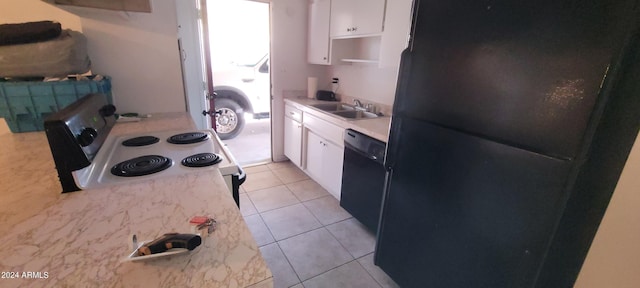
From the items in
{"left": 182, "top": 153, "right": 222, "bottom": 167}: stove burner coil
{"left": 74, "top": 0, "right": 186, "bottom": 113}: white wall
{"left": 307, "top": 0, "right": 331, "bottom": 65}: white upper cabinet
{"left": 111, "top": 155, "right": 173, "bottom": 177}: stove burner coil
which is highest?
{"left": 307, "top": 0, "right": 331, "bottom": 65}: white upper cabinet

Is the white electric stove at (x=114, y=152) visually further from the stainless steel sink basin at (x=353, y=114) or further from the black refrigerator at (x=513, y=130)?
the stainless steel sink basin at (x=353, y=114)

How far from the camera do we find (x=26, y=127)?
4.90 ft

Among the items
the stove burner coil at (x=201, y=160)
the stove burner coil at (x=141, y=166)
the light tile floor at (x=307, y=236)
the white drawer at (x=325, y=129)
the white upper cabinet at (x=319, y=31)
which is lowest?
the light tile floor at (x=307, y=236)

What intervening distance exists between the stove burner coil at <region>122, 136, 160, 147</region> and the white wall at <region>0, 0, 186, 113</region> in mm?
702

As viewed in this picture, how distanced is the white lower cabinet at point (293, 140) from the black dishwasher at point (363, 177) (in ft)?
3.05

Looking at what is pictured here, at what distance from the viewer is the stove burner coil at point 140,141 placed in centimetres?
133

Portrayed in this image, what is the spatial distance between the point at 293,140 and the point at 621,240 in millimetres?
2712

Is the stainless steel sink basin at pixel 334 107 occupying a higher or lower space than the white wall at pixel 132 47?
lower

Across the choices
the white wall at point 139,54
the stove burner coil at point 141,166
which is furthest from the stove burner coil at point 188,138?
the white wall at point 139,54

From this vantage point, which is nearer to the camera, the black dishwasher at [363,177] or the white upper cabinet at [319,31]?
the black dishwasher at [363,177]

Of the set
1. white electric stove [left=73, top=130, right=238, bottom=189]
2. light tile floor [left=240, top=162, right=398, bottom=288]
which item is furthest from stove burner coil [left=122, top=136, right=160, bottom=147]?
light tile floor [left=240, top=162, right=398, bottom=288]

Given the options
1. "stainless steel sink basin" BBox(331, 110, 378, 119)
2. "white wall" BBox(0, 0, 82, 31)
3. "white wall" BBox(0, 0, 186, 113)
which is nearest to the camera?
"white wall" BBox(0, 0, 82, 31)

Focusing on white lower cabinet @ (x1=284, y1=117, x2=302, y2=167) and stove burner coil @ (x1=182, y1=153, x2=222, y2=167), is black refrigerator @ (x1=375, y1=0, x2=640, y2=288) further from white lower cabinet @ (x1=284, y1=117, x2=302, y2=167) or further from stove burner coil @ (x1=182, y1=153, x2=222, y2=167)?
white lower cabinet @ (x1=284, y1=117, x2=302, y2=167)

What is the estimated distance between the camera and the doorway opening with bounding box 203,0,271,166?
437 cm
